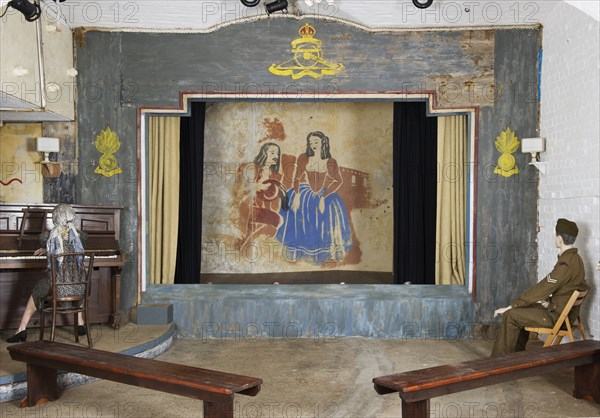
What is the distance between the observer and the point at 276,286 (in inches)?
312

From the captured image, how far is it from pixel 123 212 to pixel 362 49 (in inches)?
126

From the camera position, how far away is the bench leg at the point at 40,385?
16.6 feet

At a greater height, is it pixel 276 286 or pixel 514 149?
pixel 514 149

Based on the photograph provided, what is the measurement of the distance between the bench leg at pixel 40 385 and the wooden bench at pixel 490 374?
2.52 meters

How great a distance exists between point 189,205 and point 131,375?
4.89 metres

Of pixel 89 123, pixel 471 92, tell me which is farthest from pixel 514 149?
pixel 89 123

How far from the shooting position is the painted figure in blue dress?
974cm

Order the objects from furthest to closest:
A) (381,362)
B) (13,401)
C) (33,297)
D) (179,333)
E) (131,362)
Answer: (179,333) < (381,362) < (33,297) < (13,401) < (131,362)

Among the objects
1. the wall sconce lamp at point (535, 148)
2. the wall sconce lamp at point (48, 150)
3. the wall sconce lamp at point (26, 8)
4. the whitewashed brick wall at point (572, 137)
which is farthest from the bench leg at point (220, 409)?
the wall sconce lamp at point (535, 148)

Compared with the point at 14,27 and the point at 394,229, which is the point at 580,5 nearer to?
the point at 14,27

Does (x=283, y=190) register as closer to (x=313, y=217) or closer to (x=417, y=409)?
(x=313, y=217)

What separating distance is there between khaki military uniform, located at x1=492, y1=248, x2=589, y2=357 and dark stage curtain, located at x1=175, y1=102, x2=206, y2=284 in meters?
4.34

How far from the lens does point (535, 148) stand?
24.1 feet

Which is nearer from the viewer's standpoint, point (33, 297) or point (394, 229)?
point (33, 297)
